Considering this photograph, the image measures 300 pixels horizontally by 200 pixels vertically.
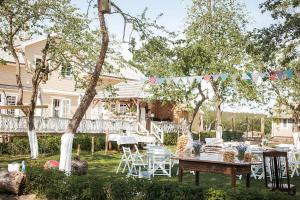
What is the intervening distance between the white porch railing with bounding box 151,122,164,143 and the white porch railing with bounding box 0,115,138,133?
123cm

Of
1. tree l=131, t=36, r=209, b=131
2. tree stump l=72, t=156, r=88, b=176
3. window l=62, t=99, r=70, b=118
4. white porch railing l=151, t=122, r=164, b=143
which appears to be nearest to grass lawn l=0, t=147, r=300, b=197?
tree stump l=72, t=156, r=88, b=176

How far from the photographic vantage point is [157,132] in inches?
1104

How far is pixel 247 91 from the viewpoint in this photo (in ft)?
79.9

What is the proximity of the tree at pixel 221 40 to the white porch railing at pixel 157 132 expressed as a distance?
3869 mm

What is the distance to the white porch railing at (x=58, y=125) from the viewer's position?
20.6 m

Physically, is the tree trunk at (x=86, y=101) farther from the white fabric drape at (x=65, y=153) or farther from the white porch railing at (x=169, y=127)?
the white porch railing at (x=169, y=127)

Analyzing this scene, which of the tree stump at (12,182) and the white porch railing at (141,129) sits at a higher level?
the white porch railing at (141,129)

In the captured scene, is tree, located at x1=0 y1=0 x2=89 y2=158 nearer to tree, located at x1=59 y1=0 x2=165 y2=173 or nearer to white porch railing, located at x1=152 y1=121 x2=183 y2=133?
tree, located at x1=59 y1=0 x2=165 y2=173

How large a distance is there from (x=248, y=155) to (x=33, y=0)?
427 inches

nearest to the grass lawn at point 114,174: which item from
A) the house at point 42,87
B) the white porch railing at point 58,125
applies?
the white porch railing at point 58,125

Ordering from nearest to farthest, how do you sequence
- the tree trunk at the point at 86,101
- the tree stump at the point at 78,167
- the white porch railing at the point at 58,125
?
the tree trunk at the point at 86,101 → the tree stump at the point at 78,167 → the white porch railing at the point at 58,125

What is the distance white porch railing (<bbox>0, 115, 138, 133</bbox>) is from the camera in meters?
20.6

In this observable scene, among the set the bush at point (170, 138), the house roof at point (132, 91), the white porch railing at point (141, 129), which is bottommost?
the bush at point (170, 138)

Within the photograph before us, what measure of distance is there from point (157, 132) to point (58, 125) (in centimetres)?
712
